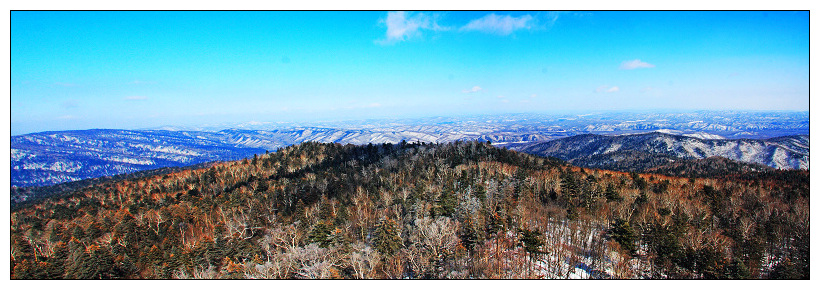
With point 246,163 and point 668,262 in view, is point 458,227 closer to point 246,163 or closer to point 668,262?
point 668,262

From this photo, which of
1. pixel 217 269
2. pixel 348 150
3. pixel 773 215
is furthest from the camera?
pixel 348 150

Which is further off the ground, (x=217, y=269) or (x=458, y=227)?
(x=458, y=227)

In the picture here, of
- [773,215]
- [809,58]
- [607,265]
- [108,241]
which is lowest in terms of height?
[108,241]

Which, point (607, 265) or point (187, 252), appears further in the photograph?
point (187, 252)

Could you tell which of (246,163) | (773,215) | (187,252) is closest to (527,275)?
(773,215)

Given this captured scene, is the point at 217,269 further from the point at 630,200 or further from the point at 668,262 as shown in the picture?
the point at 630,200

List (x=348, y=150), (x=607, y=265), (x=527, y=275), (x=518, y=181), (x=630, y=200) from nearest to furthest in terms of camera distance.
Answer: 1. (x=527, y=275)
2. (x=607, y=265)
3. (x=630, y=200)
4. (x=518, y=181)
5. (x=348, y=150)
